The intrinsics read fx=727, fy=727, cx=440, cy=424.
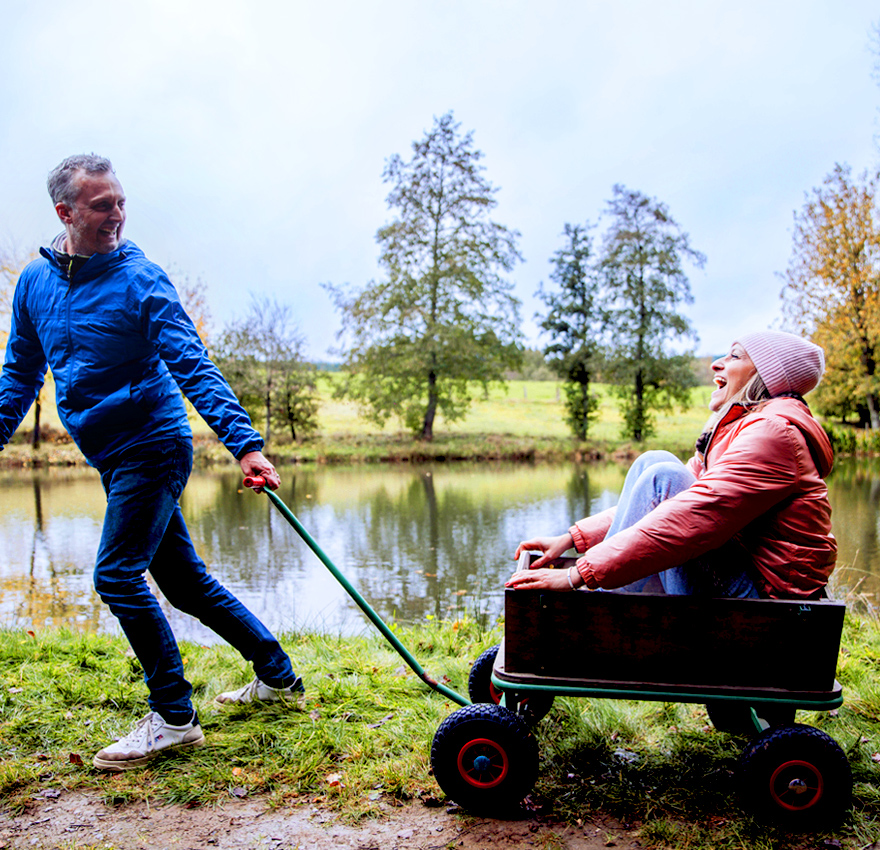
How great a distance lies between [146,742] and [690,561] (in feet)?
6.99

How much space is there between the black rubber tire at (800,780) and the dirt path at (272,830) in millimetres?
436

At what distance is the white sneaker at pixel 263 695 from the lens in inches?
128

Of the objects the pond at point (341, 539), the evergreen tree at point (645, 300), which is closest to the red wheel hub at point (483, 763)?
the pond at point (341, 539)

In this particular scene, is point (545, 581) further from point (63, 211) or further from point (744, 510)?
point (63, 211)

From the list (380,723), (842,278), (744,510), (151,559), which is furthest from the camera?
(842,278)

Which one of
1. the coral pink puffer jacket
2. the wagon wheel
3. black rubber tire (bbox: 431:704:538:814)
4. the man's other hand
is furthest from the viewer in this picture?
the wagon wheel

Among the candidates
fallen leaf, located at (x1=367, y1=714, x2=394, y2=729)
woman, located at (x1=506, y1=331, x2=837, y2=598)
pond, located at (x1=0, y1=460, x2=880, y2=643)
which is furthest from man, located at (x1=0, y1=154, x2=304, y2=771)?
pond, located at (x1=0, y1=460, x2=880, y2=643)

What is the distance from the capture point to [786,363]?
2.36 metres

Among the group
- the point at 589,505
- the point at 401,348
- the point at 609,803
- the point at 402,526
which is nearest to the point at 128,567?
the point at 609,803

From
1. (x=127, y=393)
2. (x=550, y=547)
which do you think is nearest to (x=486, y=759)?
(x=550, y=547)

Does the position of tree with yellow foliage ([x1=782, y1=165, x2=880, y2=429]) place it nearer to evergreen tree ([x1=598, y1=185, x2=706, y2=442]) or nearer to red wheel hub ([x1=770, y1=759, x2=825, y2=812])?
evergreen tree ([x1=598, y1=185, x2=706, y2=442])

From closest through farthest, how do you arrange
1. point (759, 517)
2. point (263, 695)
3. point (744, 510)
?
point (744, 510), point (759, 517), point (263, 695)

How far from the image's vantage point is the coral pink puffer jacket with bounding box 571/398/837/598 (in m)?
2.18

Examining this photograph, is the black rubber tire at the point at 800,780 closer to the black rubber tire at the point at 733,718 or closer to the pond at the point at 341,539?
the black rubber tire at the point at 733,718
